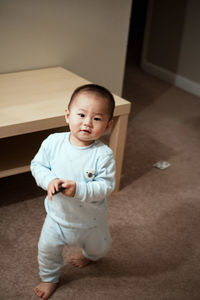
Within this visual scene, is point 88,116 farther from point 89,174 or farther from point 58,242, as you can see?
point 58,242

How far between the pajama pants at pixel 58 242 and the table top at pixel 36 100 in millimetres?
392

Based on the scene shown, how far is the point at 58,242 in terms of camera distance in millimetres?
1166

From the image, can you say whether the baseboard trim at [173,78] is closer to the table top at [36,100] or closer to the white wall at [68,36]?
the white wall at [68,36]

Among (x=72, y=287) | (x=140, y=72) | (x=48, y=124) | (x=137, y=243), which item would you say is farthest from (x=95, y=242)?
→ (x=140, y=72)

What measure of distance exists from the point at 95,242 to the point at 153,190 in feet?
2.29

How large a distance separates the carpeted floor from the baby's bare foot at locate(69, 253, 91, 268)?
22 mm

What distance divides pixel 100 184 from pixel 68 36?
45.2 inches

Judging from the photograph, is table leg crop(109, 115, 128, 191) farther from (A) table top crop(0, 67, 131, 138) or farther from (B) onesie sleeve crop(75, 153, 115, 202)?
(B) onesie sleeve crop(75, 153, 115, 202)

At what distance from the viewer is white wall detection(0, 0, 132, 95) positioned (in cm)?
182

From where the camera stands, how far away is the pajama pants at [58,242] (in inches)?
45.5

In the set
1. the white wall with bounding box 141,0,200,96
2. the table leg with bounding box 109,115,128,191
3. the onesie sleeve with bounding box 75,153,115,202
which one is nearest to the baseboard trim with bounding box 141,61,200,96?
the white wall with bounding box 141,0,200,96

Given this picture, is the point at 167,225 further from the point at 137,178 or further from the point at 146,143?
the point at 146,143

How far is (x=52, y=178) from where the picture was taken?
1046 mm

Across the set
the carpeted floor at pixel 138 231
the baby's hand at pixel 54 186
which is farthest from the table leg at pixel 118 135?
the baby's hand at pixel 54 186
